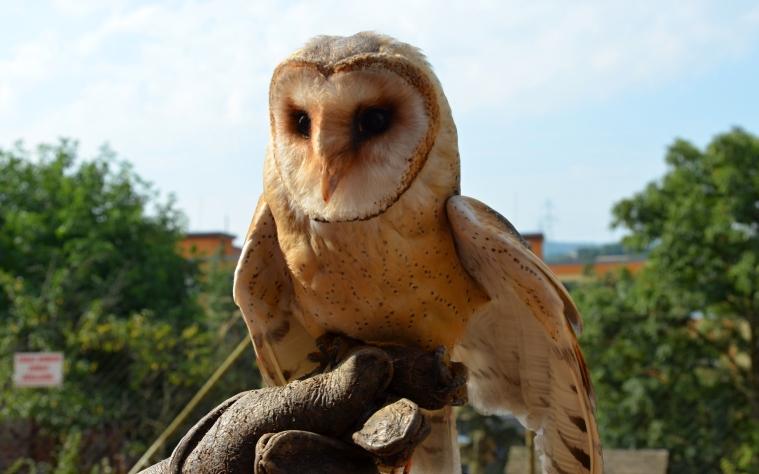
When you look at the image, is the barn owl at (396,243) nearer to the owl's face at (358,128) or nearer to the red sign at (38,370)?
the owl's face at (358,128)

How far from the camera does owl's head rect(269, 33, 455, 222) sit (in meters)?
2.27

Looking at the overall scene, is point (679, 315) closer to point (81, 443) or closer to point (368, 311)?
point (81, 443)

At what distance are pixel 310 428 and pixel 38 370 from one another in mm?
5573

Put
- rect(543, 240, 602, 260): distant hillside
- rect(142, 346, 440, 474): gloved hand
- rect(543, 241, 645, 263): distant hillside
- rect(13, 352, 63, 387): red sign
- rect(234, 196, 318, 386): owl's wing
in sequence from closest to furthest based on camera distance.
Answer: rect(142, 346, 440, 474): gloved hand → rect(234, 196, 318, 386): owl's wing → rect(13, 352, 63, 387): red sign → rect(543, 241, 645, 263): distant hillside → rect(543, 240, 602, 260): distant hillside

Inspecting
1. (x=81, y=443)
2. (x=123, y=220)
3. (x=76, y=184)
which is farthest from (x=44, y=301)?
(x=76, y=184)

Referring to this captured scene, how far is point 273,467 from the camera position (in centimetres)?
201

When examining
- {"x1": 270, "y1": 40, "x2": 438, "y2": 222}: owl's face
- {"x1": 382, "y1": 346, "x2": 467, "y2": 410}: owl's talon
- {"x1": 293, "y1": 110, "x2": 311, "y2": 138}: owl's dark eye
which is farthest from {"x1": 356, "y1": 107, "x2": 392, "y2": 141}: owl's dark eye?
{"x1": 382, "y1": 346, "x2": 467, "y2": 410}: owl's talon

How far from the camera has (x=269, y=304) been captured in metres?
2.87

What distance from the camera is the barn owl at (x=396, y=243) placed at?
2311 millimetres

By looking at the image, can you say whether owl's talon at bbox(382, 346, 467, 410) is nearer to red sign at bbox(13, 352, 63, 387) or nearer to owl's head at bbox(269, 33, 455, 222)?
owl's head at bbox(269, 33, 455, 222)

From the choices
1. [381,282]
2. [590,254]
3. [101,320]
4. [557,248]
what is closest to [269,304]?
[381,282]

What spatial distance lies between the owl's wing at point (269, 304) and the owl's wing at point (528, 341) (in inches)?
22.9

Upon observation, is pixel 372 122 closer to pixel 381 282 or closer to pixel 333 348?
pixel 381 282

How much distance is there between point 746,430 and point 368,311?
1055 cm
